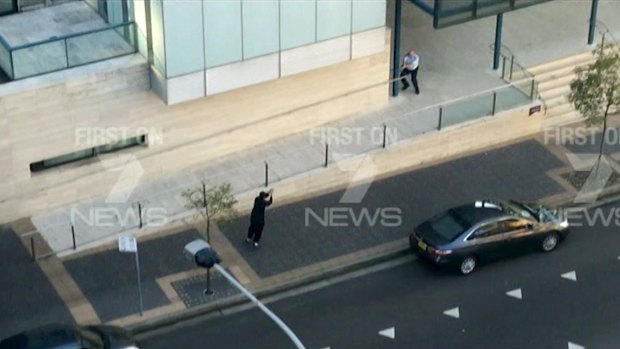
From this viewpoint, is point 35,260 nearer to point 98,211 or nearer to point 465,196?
point 98,211

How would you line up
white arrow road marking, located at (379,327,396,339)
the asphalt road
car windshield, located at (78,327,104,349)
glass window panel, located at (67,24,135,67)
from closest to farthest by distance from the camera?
car windshield, located at (78,327,104,349)
the asphalt road
white arrow road marking, located at (379,327,396,339)
glass window panel, located at (67,24,135,67)

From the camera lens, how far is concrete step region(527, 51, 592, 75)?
41094 millimetres

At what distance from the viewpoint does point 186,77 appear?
1372 inches

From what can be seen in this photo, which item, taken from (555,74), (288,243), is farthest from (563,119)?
(288,243)

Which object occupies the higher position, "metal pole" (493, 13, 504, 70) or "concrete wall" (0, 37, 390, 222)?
"metal pole" (493, 13, 504, 70)

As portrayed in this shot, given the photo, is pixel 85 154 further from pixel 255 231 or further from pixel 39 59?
pixel 255 231

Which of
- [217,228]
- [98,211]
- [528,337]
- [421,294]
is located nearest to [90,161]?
[98,211]

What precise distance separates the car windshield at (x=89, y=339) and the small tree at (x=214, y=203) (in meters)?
4.57

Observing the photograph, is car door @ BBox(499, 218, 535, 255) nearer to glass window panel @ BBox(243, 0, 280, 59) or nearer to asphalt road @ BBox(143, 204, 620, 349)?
asphalt road @ BBox(143, 204, 620, 349)

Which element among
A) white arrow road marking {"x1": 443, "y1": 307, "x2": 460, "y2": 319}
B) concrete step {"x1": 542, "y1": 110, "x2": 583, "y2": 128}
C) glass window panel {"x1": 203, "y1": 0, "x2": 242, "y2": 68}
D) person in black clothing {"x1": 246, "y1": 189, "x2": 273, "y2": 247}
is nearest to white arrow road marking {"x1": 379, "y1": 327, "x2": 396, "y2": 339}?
white arrow road marking {"x1": 443, "y1": 307, "x2": 460, "y2": 319}

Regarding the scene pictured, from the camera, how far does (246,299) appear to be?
32781mm

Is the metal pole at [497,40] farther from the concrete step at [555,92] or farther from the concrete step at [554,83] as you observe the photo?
the concrete step at [555,92]

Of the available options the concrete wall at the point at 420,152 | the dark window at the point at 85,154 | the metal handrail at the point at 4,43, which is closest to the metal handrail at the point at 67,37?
the metal handrail at the point at 4,43

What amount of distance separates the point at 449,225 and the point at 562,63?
1003 cm
